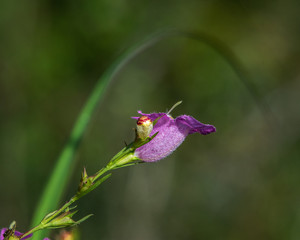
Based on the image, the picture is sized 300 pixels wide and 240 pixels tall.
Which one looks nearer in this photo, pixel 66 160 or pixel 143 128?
pixel 143 128

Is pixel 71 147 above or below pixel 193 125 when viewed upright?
above

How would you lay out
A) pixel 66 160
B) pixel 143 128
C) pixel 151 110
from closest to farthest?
pixel 143 128, pixel 66 160, pixel 151 110

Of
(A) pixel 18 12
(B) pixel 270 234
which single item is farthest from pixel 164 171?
(A) pixel 18 12

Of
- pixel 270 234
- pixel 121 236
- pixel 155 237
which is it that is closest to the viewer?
pixel 121 236

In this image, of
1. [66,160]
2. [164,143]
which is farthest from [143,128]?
[66,160]

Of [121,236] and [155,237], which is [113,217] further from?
[155,237]

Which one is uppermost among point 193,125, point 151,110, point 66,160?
point 151,110

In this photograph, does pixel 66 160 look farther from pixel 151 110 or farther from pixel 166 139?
pixel 151 110

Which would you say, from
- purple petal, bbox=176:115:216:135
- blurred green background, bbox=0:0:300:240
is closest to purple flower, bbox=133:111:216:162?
purple petal, bbox=176:115:216:135
